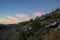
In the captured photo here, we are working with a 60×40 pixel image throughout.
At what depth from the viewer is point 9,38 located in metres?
23.0

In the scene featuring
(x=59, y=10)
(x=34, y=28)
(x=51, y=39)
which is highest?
(x=59, y=10)

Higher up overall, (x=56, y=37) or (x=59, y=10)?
(x=59, y=10)

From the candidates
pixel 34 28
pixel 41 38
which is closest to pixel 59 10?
pixel 34 28

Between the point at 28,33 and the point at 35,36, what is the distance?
182 cm

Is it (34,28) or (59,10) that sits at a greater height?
(59,10)

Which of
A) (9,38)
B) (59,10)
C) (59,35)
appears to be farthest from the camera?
(59,10)

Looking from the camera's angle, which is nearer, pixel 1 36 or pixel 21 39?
pixel 21 39

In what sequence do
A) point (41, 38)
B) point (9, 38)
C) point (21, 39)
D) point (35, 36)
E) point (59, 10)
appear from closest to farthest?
point (41, 38) → point (35, 36) → point (21, 39) → point (9, 38) → point (59, 10)

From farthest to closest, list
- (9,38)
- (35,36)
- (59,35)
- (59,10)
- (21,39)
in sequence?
(59,10)
(9,38)
(21,39)
(35,36)
(59,35)

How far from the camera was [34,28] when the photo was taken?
18.9 metres

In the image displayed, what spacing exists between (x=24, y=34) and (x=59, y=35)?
5.78 m

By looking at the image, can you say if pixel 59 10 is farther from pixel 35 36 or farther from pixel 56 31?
pixel 56 31

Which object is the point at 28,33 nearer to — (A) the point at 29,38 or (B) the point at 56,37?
(A) the point at 29,38

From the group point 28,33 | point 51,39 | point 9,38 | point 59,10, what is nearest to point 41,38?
point 51,39
